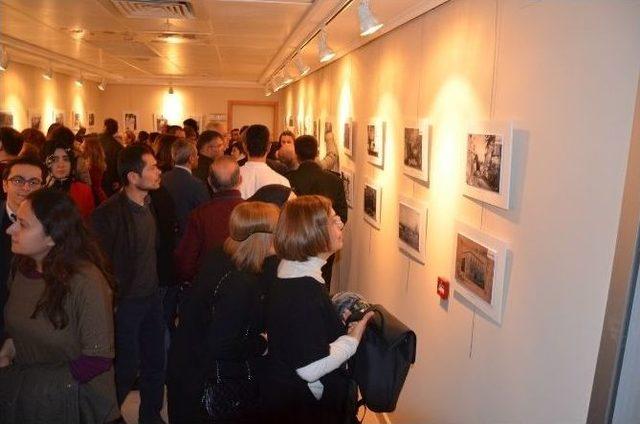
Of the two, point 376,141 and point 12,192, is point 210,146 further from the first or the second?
point 12,192

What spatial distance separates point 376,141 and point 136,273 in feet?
7.44

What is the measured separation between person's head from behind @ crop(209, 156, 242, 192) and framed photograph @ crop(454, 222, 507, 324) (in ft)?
5.25

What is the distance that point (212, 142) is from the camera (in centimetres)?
601

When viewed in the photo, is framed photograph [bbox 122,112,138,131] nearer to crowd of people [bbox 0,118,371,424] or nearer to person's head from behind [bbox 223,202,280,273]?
crowd of people [bbox 0,118,371,424]

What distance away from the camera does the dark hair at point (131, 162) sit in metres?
3.41

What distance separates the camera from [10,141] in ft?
15.5

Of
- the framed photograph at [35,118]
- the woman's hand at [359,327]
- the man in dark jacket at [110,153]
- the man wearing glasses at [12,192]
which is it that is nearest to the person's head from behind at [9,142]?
the man in dark jacket at [110,153]

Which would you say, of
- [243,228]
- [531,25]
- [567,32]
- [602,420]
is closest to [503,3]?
[531,25]

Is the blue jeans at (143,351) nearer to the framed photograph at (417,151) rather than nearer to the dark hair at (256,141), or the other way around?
the dark hair at (256,141)

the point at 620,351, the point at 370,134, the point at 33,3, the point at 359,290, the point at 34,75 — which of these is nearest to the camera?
the point at 620,351

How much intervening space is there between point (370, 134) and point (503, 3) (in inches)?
97.0

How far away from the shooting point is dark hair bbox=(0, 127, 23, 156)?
183 inches

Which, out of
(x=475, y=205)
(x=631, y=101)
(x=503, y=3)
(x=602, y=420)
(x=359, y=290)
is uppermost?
(x=503, y=3)

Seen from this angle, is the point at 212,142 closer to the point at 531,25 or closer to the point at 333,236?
the point at 333,236
